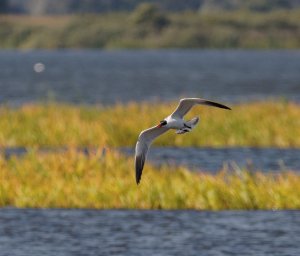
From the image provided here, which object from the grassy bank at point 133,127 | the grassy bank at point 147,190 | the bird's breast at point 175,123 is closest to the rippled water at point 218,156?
the grassy bank at point 133,127

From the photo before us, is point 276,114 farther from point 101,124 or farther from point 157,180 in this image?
point 157,180

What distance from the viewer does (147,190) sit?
30.7m

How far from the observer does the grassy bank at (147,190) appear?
30406 mm

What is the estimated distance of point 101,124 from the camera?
1752 inches

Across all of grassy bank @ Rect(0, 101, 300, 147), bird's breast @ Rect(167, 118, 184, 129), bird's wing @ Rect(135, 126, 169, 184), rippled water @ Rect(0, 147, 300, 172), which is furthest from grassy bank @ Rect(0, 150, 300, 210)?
grassy bank @ Rect(0, 101, 300, 147)

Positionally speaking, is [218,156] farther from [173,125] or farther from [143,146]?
[173,125]

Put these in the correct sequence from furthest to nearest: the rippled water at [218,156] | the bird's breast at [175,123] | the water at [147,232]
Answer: the rippled water at [218,156] → the water at [147,232] → the bird's breast at [175,123]

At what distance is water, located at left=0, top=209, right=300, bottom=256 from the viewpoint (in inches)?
1076

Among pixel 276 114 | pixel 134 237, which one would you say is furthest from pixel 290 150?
pixel 134 237

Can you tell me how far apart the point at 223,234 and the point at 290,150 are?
16.6 metres

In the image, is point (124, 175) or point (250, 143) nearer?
point (124, 175)

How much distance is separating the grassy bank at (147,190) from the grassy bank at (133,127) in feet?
36.4

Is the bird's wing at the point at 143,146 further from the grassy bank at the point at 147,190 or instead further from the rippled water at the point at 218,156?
the rippled water at the point at 218,156

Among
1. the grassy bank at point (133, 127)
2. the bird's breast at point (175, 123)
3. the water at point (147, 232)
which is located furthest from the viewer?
the grassy bank at point (133, 127)
